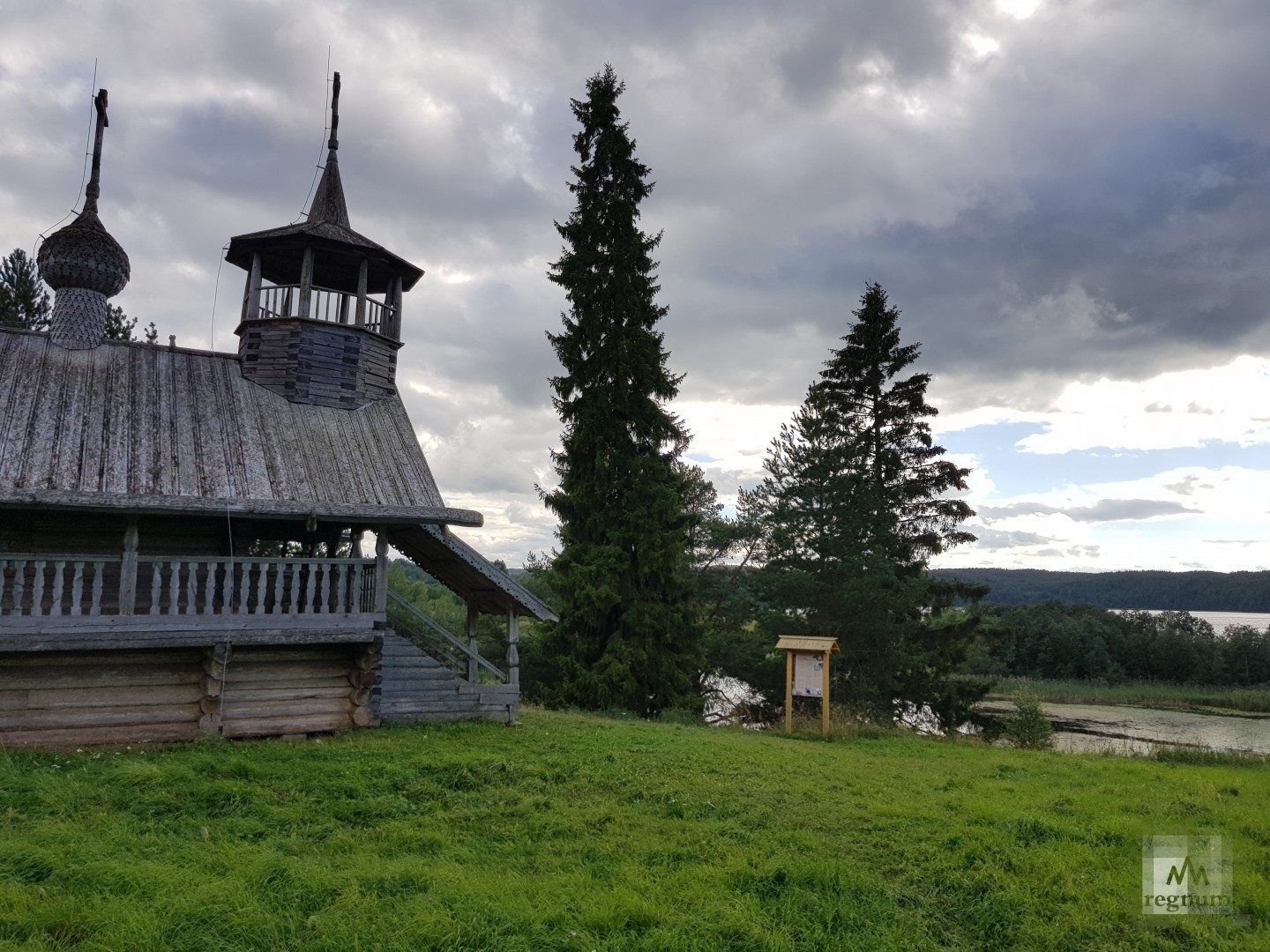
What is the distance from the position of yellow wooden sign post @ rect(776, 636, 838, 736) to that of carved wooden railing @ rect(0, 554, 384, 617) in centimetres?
778

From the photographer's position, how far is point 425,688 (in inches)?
542

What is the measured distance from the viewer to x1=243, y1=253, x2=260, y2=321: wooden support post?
14.7 meters

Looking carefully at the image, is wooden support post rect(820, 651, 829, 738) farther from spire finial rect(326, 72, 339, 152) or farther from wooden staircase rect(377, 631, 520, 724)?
spire finial rect(326, 72, 339, 152)

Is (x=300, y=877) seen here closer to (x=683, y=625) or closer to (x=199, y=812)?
(x=199, y=812)

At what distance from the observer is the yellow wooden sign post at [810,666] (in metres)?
15.3

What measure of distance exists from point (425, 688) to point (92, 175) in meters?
10.6

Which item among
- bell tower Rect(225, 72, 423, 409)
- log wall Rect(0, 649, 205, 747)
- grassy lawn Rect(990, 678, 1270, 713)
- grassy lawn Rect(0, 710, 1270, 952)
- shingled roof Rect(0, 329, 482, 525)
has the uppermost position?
bell tower Rect(225, 72, 423, 409)

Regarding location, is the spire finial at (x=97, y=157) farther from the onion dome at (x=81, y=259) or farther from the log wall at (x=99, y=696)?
the log wall at (x=99, y=696)

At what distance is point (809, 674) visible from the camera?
15.5 meters

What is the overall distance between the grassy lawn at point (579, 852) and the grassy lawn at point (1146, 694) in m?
32.4

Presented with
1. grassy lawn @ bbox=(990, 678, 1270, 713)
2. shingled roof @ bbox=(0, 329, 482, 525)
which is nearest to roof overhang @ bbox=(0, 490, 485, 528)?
shingled roof @ bbox=(0, 329, 482, 525)

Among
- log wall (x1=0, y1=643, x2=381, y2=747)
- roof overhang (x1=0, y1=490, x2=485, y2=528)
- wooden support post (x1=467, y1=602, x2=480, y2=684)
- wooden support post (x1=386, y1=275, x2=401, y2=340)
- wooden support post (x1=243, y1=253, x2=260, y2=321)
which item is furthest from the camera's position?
wooden support post (x1=386, y1=275, x2=401, y2=340)

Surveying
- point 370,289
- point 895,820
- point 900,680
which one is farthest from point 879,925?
point 900,680

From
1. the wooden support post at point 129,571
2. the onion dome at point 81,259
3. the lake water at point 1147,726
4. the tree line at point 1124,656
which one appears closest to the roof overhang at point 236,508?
the wooden support post at point 129,571
